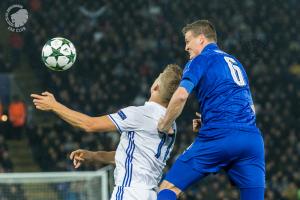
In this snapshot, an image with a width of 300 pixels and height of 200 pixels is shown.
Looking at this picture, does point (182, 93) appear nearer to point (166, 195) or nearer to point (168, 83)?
point (168, 83)

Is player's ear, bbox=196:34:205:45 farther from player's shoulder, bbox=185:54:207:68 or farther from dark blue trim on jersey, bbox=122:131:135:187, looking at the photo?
dark blue trim on jersey, bbox=122:131:135:187

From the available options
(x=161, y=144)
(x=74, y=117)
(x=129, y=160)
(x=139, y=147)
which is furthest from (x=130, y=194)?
(x=74, y=117)

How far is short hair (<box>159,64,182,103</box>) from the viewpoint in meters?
5.74

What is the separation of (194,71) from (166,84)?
0.80 ft

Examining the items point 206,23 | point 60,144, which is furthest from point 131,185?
point 60,144

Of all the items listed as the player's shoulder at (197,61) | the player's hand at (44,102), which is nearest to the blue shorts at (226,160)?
the player's shoulder at (197,61)

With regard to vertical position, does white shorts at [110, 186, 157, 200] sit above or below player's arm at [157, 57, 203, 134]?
below

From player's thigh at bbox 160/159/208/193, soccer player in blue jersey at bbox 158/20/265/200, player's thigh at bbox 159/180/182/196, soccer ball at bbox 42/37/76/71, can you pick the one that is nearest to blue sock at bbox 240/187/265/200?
soccer player in blue jersey at bbox 158/20/265/200

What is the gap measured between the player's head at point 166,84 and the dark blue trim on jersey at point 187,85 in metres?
0.18

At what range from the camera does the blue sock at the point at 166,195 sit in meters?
5.59

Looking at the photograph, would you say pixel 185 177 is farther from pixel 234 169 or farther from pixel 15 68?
pixel 15 68

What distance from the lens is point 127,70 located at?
19031 millimetres

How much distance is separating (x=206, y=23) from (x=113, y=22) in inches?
573

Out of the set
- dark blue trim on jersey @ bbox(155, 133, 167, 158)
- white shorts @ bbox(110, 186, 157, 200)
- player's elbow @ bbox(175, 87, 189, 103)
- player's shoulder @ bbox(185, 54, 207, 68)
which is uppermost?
player's shoulder @ bbox(185, 54, 207, 68)
